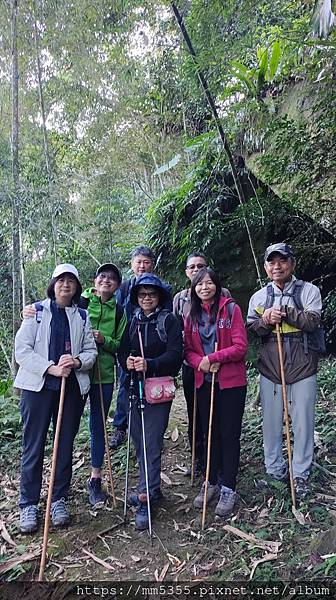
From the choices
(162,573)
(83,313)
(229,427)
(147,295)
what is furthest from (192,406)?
(162,573)

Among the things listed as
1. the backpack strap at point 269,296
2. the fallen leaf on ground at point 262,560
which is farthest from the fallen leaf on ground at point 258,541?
the backpack strap at point 269,296

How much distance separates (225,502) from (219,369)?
3.45 ft

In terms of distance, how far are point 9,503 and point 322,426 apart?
3.34 meters

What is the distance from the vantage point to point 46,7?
23.1 feet

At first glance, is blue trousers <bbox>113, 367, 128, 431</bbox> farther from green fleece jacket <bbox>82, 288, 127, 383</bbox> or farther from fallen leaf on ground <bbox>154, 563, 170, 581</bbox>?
fallen leaf on ground <bbox>154, 563, 170, 581</bbox>

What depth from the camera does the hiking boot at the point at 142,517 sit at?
349cm

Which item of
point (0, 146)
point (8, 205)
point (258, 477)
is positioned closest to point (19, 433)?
point (258, 477)

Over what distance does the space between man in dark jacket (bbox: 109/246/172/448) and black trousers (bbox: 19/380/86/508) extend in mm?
1048

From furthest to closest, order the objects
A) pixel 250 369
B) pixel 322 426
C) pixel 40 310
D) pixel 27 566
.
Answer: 1. pixel 250 369
2. pixel 322 426
3. pixel 40 310
4. pixel 27 566

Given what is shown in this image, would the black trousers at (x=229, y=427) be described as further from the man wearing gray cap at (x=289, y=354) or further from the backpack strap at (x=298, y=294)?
the backpack strap at (x=298, y=294)

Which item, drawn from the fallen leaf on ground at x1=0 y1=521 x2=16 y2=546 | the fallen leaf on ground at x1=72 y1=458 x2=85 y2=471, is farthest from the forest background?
the fallen leaf on ground at x1=0 y1=521 x2=16 y2=546

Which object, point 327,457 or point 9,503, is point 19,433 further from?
point 327,457

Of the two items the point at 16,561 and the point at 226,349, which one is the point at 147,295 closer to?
the point at 226,349

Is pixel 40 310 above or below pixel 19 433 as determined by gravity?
above
